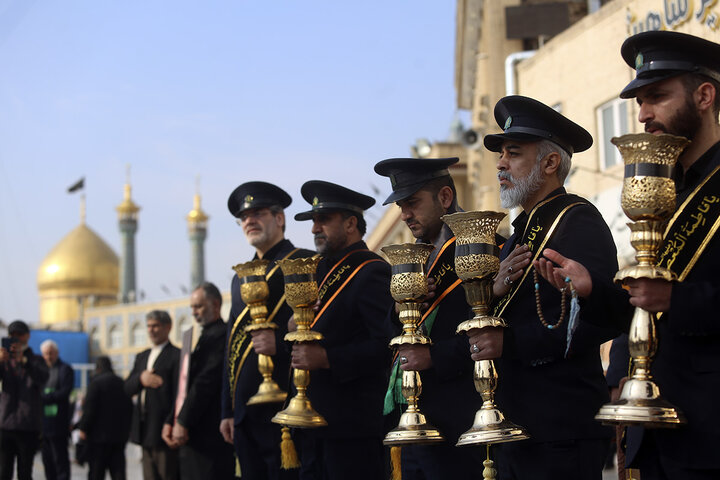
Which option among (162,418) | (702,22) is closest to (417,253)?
(162,418)

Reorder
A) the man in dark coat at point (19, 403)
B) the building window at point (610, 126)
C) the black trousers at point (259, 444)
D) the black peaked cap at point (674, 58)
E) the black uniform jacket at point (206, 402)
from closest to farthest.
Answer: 1. the black peaked cap at point (674, 58)
2. the black trousers at point (259, 444)
3. the black uniform jacket at point (206, 402)
4. the man in dark coat at point (19, 403)
5. the building window at point (610, 126)

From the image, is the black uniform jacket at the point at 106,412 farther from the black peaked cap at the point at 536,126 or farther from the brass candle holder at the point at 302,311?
the black peaked cap at the point at 536,126

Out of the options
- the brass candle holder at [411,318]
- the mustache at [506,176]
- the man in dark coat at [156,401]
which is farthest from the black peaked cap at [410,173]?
the man in dark coat at [156,401]

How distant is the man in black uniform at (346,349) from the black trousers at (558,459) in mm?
1864

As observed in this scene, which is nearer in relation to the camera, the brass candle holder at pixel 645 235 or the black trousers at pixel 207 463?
the brass candle holder at pixel 645 235

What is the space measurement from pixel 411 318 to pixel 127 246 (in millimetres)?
88199

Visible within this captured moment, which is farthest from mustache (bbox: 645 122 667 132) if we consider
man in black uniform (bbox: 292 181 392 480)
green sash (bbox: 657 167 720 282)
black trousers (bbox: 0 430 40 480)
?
black trousers (bbox: 0 430 40 480)

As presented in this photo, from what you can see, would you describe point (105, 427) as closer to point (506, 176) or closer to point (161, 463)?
point (161, 463)

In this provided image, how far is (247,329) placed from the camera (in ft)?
21.2

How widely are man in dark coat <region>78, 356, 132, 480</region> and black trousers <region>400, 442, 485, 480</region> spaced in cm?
762

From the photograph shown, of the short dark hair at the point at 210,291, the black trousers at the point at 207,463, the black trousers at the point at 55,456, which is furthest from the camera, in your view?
the black trousers at the point at 55,456

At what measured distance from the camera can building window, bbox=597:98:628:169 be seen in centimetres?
2139

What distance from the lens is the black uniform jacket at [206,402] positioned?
8.67m

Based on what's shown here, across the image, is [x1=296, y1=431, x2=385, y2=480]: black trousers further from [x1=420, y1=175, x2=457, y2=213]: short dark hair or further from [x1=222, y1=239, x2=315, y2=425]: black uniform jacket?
[x1=420, y1=175, x2=457, y2=213]: short dark hair
